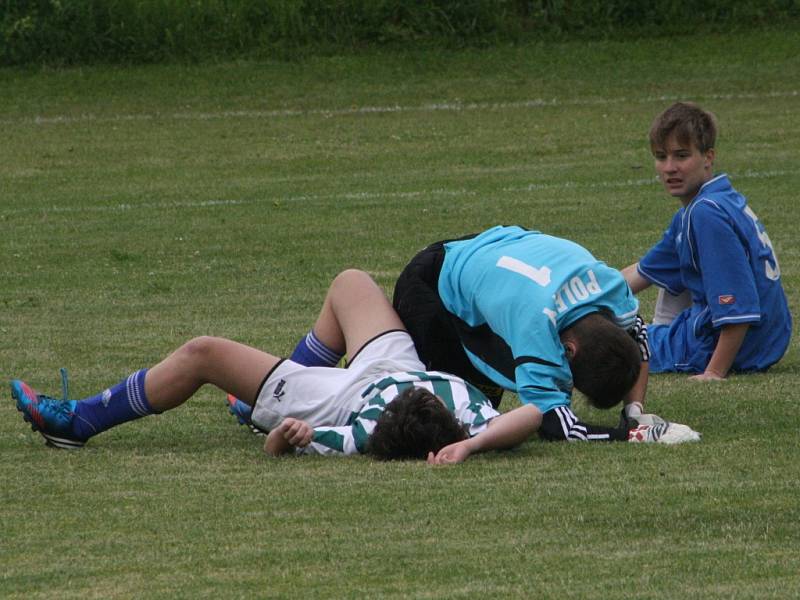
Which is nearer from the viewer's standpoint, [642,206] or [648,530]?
[648,530]

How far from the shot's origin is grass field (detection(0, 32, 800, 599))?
462 cm

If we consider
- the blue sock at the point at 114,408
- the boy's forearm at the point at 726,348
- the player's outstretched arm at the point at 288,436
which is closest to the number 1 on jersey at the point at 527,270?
the player's outstretched arm at the point at 288,436

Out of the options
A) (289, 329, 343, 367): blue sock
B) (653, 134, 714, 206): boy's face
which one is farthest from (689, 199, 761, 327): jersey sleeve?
(289, 329, 343, 367): blue sock

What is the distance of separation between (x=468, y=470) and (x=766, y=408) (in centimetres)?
168

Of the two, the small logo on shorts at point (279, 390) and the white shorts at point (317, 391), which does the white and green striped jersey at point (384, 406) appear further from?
the small logo on shorts at point (279, 390)

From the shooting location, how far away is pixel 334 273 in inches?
463

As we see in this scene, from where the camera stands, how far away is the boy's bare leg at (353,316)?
656 cm

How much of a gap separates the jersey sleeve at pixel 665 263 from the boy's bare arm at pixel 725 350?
466 mm

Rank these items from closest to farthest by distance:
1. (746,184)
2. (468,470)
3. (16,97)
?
1. (468,470)
2. (746,184)
3. (16,97)

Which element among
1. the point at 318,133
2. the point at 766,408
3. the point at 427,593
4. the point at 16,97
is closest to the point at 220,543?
the point at 427,593

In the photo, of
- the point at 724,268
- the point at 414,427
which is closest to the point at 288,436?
the point at 414,427

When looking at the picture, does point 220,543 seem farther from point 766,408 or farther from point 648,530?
point 766,408

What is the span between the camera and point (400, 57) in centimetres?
2433

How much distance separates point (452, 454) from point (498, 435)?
166 mm
